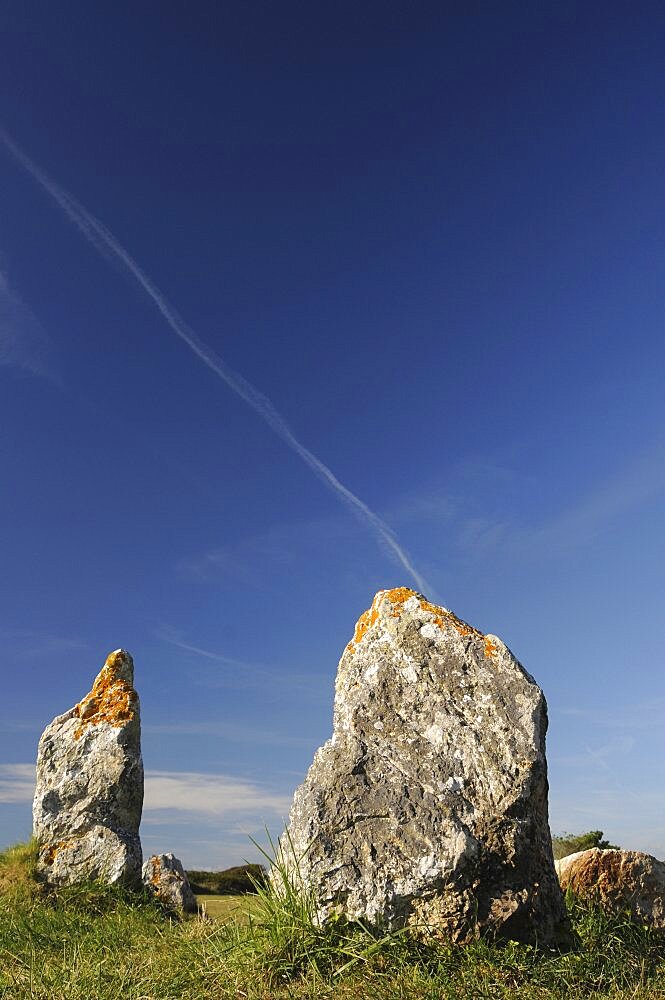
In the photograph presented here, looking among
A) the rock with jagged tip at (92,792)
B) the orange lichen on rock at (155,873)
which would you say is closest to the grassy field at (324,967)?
the rock with jagged tip at (92,792)

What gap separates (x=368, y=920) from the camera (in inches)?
272

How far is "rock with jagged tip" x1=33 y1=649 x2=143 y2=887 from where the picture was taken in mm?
14328

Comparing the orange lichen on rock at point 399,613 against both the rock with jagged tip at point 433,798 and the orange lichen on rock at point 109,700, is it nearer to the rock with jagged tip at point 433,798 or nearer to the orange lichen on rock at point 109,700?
the rock with jagged tip at point 433,798

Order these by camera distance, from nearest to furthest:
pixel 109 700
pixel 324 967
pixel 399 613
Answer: pixel 324 967 < pixel 399 613 < pixel 109 700

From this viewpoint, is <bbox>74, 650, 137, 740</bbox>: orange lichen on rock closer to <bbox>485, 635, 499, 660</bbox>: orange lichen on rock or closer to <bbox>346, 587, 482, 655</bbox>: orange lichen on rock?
<bbox>346, 587, 482, 655</bbox>: orange lichen on rock

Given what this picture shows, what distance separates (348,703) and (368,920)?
7.40 ft

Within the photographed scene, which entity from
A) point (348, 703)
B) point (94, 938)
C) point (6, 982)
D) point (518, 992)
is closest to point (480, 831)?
point (518, 992)

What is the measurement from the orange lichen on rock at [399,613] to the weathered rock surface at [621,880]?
3.35 metres

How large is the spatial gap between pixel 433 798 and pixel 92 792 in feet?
32.7

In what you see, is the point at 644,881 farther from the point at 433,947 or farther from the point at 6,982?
the point at 6,982

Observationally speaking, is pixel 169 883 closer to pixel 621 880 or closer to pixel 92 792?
pixel 92 792

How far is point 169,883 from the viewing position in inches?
621

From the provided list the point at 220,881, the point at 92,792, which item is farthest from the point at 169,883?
the point at 220,881

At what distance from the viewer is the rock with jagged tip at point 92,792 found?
14.3 meters
